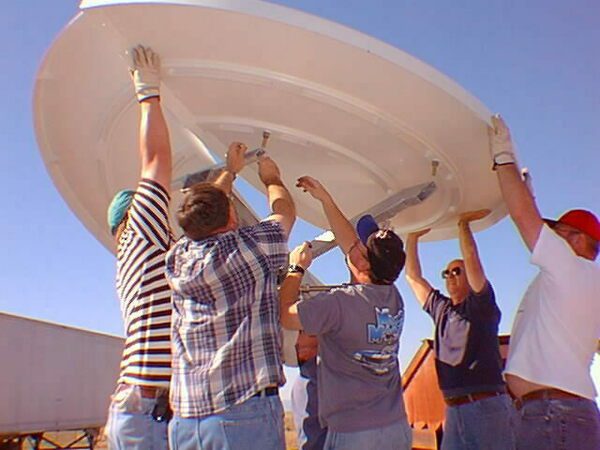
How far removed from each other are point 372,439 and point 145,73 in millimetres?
2463

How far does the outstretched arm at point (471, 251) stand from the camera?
5004 mm

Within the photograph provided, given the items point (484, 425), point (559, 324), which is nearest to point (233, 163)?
point (559, 324)

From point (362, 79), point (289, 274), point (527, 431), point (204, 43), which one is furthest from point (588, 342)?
point (204, 43)

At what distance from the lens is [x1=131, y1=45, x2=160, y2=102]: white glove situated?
3512 millimetres

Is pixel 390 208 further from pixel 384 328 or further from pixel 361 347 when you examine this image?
pixel 361 347

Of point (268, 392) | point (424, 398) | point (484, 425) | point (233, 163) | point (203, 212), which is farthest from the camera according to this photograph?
point (424, 398)

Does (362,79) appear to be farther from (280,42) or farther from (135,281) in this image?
(135,281)

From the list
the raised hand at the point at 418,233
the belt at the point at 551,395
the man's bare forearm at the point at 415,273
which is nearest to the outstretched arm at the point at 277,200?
the belt at the point at 551,395

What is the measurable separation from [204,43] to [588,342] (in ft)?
9.15

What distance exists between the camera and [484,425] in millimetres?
4426

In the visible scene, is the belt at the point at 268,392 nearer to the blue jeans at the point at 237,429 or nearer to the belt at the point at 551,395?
the blue jeans at the point at 237,429

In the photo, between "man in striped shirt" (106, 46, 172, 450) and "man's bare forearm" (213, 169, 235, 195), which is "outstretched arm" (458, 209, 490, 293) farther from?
"man in striped shirt" (106, 46, 172, 450)

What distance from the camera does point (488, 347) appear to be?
4.70 m

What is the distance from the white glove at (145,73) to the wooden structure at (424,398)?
451cm
